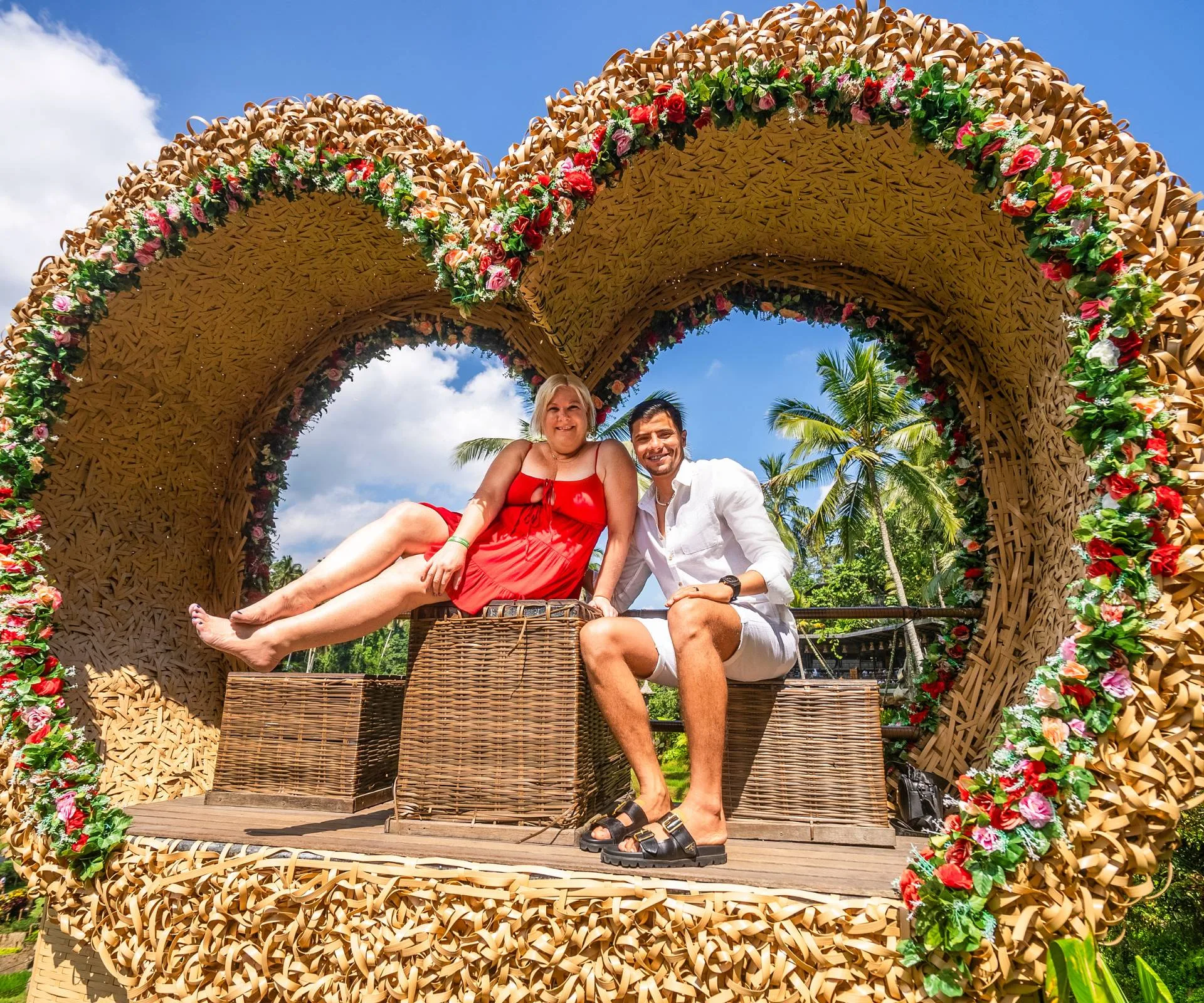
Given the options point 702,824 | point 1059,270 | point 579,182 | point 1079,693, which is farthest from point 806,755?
point 579,182

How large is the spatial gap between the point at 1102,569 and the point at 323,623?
94.3 inches

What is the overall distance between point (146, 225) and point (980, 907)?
12.6 ft

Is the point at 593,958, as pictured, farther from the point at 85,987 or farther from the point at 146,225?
the point at 146,225

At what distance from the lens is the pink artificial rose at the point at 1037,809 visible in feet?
5.75

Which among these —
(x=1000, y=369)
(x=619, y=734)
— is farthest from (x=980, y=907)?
(x=1000, y=369)

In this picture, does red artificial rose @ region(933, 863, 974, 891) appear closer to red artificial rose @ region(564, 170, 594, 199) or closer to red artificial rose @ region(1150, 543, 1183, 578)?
red artificial rose @ region(1150, 543, 1183, 578)

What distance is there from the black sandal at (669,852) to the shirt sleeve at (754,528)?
847mm

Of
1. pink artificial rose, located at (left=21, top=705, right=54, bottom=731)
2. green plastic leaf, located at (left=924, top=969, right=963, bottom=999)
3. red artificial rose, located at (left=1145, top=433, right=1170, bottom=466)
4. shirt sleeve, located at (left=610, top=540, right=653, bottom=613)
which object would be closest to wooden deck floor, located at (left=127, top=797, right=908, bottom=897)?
green plastic leaf, located at (left=924, top=969, right=963, bottom=999)

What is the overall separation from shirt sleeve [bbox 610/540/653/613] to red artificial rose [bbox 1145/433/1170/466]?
5.78 ft

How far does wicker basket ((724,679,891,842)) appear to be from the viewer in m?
2.66

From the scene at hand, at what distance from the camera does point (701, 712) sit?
7.84ft

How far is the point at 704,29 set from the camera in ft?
8.42

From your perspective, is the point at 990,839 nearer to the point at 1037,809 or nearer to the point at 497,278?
the point at 1037,809

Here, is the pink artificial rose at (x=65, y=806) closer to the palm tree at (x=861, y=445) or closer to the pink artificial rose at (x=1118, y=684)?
the pink artificial rose at (x=1118, y=684)
